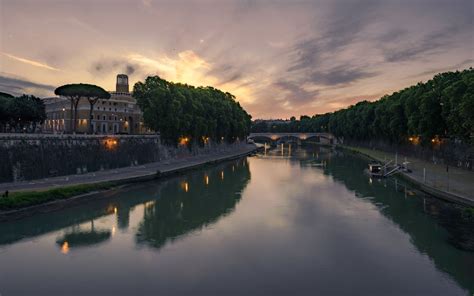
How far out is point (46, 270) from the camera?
1889cm

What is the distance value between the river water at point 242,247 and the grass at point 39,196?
1.67 meters

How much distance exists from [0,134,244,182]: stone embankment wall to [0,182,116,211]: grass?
677cm

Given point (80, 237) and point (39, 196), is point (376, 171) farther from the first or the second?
point (39, 196)

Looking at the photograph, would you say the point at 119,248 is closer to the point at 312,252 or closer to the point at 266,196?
the point at 312,252

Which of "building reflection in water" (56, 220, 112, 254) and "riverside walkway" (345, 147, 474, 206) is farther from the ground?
"riverside walkway" (345, 147, 474, 206)

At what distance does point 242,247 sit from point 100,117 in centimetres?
7385

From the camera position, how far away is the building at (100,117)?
85375mm

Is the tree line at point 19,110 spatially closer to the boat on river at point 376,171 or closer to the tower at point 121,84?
the boat on river at point 376,171

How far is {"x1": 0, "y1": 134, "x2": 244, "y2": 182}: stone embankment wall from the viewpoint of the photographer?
3644 centimetres

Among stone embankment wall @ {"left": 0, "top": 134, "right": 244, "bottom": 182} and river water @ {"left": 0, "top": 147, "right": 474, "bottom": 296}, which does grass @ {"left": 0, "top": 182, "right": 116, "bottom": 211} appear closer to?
river water @ {"left": 0, "top": 147, "right": 474, "bottom": 296}

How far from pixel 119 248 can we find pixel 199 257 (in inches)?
202

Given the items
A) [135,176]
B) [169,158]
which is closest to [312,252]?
[135,176]

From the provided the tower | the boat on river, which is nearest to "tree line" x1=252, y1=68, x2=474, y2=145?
the boat on river

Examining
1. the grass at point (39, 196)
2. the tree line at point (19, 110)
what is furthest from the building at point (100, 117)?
the grass at point (39, 196)
